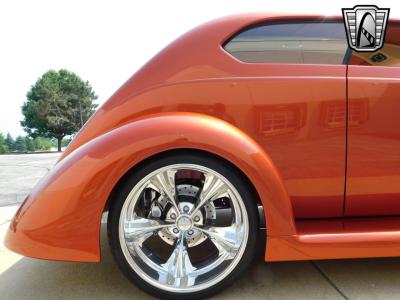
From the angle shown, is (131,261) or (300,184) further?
(300,184)

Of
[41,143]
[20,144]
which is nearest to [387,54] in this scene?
[41,143]

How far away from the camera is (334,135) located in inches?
81.1

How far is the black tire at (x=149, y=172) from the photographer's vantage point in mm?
1876

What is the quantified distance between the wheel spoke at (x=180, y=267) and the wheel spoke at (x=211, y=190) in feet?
0.62

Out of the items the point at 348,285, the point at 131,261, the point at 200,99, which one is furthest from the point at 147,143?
the point at 348,285

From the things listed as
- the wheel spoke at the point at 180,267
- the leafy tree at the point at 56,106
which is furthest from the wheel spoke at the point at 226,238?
Result: the leafy tree at the point at 56,106

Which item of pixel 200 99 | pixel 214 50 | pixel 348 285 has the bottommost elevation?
pixel 348 285

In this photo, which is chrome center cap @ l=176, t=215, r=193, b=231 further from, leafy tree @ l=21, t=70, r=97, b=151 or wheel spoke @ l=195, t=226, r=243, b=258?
leafy tree @ l=21, t=70, r=97, b=151

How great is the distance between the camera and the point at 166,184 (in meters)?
2.00

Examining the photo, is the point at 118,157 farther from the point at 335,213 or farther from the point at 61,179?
the point at 335,213

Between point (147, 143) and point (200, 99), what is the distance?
0.42 meters

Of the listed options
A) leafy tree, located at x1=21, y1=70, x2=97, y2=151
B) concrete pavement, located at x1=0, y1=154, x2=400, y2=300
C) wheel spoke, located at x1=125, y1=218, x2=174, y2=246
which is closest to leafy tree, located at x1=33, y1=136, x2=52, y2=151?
leafy tree, located at x1=21, y1=70, x2=97, y2=151

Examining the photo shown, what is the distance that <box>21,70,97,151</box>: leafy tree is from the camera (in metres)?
45.9

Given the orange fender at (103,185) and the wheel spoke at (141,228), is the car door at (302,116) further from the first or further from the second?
the wheel spoke at (141,228)
